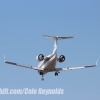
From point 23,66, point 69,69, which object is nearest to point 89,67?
point 69,69

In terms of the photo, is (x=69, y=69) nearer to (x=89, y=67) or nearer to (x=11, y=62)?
(x=89, y=67)

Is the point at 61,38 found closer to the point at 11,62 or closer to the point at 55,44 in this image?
the point at 55,44

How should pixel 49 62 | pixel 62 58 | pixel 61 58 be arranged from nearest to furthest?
pixel 49 62, pixel 61 58, pixel 62 58

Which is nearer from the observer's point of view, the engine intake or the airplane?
the airplane

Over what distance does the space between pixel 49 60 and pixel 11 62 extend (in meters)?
9.58

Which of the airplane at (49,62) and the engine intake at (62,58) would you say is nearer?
the airplane at (49,62)

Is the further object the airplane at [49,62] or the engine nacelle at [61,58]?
the engine nacelle at [61,58]

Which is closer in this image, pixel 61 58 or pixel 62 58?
pixel 61 58

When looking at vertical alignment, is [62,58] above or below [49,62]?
above

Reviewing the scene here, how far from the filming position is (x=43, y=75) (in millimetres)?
196000

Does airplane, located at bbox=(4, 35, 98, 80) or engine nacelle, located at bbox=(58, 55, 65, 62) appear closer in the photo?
airplane, located at bbox=(4, 35, 98, 80)

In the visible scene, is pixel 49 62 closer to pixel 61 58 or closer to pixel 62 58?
pixel 61 58

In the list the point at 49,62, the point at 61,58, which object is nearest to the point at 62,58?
the point at 61,58

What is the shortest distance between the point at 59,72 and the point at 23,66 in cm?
934
